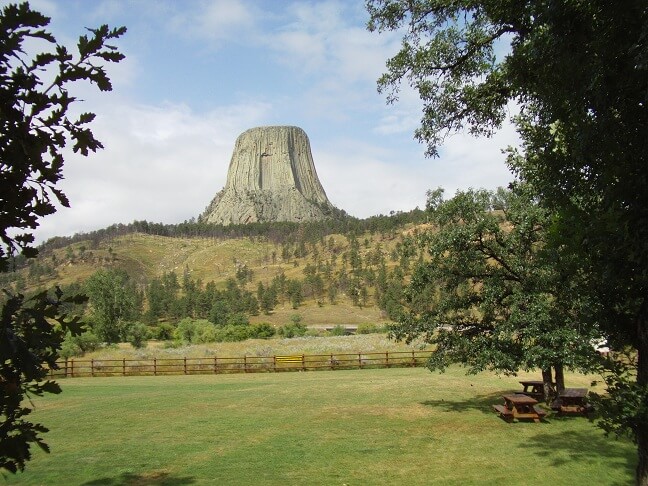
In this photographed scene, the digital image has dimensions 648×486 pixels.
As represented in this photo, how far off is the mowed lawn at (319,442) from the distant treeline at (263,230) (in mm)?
115654

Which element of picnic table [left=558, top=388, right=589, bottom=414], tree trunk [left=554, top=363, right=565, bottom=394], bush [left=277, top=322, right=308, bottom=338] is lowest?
bush [left=277, top=322, right=308, bottom=338]

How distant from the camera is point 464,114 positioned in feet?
34.2

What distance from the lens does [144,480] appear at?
30.6ft

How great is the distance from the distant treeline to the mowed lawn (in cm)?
11565

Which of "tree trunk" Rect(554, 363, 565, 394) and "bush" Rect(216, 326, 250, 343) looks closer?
"tree trunk" Rect(554, 363, 565, 394)

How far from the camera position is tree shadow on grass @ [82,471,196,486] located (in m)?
9.12

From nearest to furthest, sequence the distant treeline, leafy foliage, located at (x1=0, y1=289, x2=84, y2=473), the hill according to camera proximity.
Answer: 1. leafy foliage, located at (x1=0, y1=289, x2=84, y2=473)
2. the hill
3. the distant treeline

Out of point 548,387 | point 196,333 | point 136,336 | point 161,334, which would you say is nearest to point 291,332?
point 196,333

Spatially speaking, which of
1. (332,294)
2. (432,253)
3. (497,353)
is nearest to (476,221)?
(432,253)

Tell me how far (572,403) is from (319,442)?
23.6 feet

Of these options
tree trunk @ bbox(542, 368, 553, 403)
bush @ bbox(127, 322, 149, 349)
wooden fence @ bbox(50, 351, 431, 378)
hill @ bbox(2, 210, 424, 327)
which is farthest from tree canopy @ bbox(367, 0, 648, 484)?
hill @ bbox(2, 210, 424, 327)

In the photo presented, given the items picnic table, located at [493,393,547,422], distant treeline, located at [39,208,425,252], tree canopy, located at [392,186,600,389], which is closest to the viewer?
tree canopy, located at [392,186,600,389]

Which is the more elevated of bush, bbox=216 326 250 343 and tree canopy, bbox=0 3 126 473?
tree canopy, bbox=0 3 126 473

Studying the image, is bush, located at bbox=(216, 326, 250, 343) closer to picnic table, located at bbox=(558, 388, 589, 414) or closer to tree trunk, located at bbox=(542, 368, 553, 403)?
tree trunk, located at bbox=(542, 368, 553, 403)
